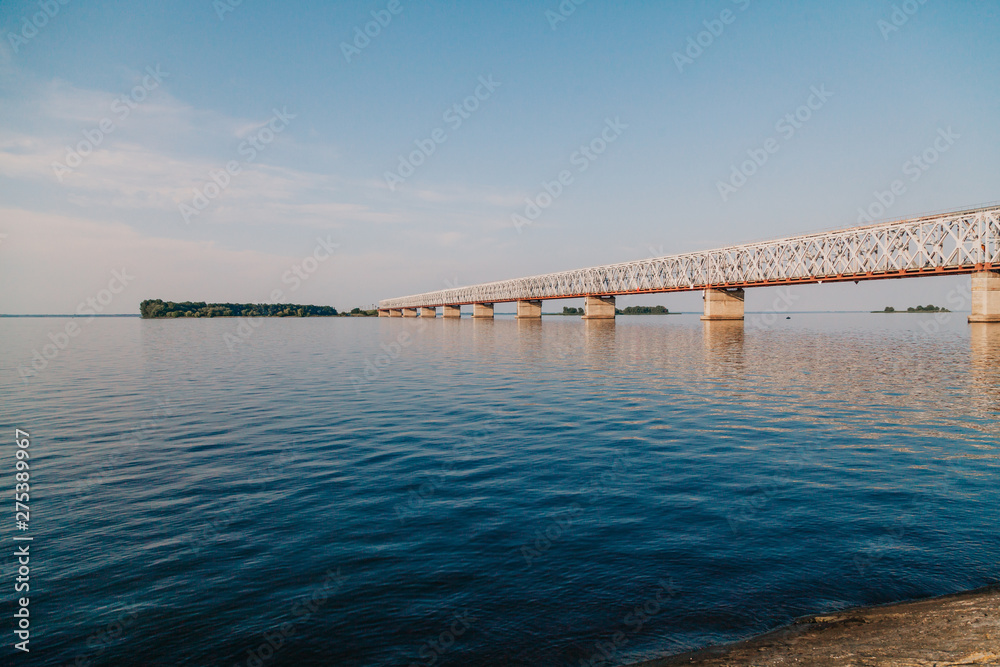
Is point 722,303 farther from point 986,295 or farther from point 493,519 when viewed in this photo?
point 493,519

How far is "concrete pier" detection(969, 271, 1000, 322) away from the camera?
81188mm

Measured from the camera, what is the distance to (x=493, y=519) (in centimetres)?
1080

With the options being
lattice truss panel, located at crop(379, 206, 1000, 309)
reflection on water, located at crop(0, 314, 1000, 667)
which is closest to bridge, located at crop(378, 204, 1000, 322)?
lattice truss panel, located at crop(379, 206, 1000, 309)

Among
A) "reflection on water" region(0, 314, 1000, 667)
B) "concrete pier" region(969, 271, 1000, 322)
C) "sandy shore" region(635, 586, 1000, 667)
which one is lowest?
"reflection on water" region(0, 314, 1000, 667)

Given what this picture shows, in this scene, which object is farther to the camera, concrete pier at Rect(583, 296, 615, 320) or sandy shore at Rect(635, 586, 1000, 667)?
concrete pier at Rect(583, 296, 615, 320)

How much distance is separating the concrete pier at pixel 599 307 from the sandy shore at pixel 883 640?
155 m

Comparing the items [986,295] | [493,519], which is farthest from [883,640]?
[986,295]

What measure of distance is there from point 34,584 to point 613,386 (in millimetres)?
25688

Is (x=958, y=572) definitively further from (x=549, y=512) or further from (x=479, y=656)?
(x=479, y=656)

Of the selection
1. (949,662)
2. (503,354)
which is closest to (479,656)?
(949,662)

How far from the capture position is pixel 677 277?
145500mm

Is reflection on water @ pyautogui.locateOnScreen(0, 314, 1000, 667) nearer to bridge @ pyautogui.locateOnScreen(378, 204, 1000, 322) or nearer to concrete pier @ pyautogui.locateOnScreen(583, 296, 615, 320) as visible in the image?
bridge @ pyautogui.locateOnScreen(378, 204, 1000, 322)

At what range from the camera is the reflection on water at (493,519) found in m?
7.16

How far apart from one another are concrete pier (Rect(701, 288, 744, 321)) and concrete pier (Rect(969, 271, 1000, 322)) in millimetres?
44320
